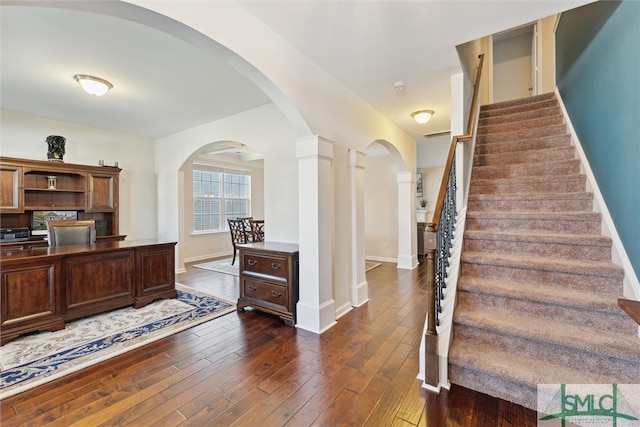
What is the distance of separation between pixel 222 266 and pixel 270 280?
307 centimetres

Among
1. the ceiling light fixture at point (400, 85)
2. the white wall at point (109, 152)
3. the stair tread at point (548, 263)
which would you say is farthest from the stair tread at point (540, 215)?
the white wall at point (109, 152)

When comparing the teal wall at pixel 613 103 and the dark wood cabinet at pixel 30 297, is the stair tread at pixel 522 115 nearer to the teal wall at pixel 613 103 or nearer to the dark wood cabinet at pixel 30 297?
the teal wall at pixel 613 103

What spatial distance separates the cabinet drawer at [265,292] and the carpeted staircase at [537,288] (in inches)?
65.0

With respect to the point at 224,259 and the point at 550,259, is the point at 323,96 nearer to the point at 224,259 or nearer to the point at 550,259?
the point at 550,259

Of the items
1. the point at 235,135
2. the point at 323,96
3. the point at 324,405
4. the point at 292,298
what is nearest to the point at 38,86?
the point at 235,135

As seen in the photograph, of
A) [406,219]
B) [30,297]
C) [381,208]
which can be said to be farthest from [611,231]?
[30,297]

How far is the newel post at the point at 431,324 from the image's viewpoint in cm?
179

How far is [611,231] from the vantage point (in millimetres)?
2125

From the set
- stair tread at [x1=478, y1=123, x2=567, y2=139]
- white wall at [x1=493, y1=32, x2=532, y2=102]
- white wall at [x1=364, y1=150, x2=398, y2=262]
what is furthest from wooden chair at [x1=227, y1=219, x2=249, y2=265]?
white wall at [x1=493, y1=32, x2=532, y2=102]

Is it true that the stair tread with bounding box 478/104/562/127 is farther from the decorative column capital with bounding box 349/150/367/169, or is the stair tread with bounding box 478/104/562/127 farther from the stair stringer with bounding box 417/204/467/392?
the stair stringer with bounding box 417/204/467/392

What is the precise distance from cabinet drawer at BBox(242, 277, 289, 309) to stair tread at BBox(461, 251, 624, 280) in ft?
5.88

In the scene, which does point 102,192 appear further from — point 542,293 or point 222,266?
point 542,293

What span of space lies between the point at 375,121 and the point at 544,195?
221 centimetres

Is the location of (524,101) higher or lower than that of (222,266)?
higher
